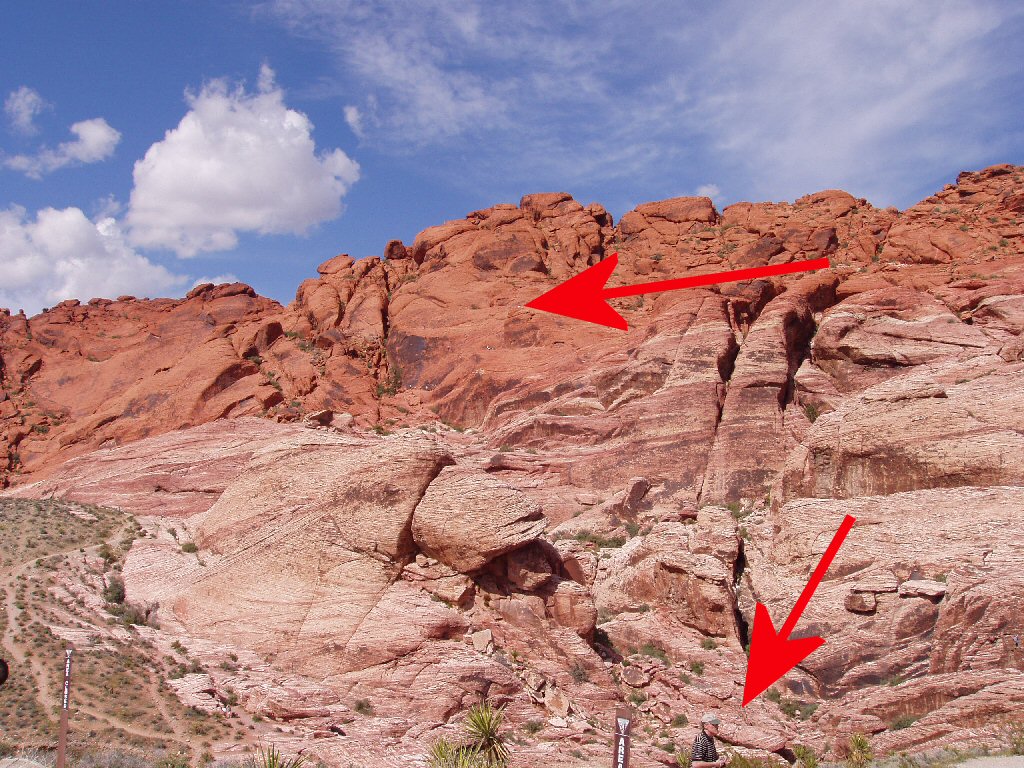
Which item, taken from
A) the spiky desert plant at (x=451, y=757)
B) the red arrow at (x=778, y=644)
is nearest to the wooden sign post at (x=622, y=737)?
the spiky desert plant at (x=451, y=757)

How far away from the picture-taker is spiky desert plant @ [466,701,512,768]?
1933 centimetres

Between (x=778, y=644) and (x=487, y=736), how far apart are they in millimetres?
11270

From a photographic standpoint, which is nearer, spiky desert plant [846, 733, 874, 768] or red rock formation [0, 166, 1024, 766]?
spiky desert plant [846, 733, 874, 768]

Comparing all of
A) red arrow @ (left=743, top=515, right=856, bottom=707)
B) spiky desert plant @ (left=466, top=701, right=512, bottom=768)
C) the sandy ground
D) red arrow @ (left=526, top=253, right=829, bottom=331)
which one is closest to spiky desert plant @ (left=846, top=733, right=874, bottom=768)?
the sandy ground

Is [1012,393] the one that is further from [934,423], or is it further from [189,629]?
[189,629]

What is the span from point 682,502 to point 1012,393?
525 inches

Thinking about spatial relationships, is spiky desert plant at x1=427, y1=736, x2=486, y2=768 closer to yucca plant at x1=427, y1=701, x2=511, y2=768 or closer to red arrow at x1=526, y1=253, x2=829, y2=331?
yucca plant at x1=427, y1=701, x2=511, y2=768

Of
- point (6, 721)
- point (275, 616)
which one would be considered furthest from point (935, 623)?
point (6, 721)

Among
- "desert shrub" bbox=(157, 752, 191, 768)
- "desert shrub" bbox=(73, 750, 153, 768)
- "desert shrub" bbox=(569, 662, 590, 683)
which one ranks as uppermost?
"desert shrub" bbox=(569, 662, 590, 683)

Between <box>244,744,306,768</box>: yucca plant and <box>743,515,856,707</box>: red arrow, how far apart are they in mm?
13768

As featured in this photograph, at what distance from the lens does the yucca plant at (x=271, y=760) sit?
15.5m

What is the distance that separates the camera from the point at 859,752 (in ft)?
64.3

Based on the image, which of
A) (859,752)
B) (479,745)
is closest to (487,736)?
(479,745)

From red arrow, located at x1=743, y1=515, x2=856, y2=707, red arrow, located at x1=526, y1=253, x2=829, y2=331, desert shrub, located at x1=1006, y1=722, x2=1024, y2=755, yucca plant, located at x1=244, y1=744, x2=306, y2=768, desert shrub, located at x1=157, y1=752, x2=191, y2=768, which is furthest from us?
red arrow, located at x1=526, y1=253, x2=829, y2=331
